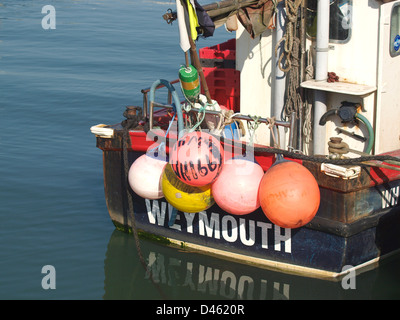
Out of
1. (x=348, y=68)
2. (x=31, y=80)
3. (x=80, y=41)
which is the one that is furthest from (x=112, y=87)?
(x=348, y=68)

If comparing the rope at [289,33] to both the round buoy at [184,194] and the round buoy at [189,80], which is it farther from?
the round buoy at [184,194]

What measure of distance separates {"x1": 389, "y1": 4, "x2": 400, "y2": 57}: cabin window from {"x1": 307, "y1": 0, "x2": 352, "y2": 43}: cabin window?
39 centimetres

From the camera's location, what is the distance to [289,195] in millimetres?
6094

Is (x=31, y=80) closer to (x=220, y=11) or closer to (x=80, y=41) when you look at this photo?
(x=80, y=41)

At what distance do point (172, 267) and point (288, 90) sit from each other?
7.37 feet

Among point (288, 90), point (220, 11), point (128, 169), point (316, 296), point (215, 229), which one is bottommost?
point (316, 296)

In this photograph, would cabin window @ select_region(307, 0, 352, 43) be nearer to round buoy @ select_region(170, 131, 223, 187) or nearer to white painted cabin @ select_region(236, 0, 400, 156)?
white painted cabin @ select_region(236, 0, 400, 156)

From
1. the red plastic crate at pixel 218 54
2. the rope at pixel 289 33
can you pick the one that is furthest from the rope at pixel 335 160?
the red plastic crate at pixel 218 54

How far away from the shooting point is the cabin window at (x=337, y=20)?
6.62 meters

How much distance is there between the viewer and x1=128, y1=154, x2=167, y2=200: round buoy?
7105 millimetres

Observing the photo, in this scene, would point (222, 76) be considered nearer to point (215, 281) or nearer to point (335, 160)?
point (335, 160)

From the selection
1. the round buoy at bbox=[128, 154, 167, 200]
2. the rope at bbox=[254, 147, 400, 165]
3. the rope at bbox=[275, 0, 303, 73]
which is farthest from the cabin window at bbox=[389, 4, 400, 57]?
the round buoy at bbox=[128, 154, 167, 200]

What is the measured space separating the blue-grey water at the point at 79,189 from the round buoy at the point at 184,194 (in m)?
0.90

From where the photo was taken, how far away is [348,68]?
265 inches
